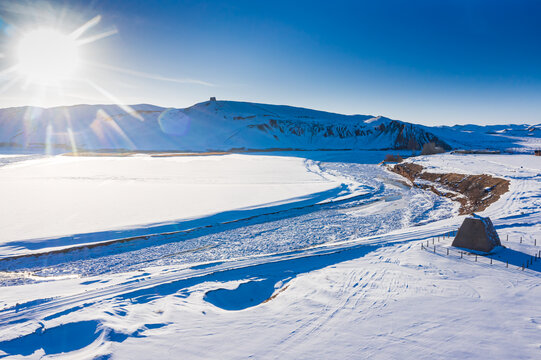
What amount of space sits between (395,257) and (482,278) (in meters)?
2.18

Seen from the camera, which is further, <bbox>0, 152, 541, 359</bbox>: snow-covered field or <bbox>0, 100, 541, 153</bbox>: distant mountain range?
<bbox>0, 100, 541, 153</bbox>: distant mountain range

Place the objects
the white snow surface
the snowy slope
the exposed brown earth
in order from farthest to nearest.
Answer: the snowy slope < the exposed brown earth < the white snow surface

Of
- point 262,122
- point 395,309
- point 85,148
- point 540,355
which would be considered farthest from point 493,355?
point 262,122

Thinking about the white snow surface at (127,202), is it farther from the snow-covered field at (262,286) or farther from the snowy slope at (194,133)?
the snowy slope at (194,133)

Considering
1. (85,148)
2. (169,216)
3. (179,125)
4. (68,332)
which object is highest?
(179,125)

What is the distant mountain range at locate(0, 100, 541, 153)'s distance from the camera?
237 ft

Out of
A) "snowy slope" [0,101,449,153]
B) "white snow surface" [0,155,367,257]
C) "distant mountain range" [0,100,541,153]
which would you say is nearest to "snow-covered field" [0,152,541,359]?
"white snow surface" [0,155,367,257]

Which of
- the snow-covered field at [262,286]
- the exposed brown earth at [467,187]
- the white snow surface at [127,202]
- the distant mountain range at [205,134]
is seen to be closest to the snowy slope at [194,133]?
the distant mountain range at [205,134]

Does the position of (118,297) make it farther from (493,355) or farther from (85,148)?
(85,148)

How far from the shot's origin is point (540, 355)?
440cm

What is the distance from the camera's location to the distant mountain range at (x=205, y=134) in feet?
237

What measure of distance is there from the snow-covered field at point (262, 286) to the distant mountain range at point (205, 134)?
5777cm

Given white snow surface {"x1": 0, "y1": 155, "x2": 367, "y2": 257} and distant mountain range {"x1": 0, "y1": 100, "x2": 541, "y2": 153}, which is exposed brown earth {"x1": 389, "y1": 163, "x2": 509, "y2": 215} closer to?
white snow surface {"x1": 0, "y1": 155, "x2": 367, "y2": 257}

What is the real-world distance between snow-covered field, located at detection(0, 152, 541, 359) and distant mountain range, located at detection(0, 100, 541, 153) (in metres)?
57.8
